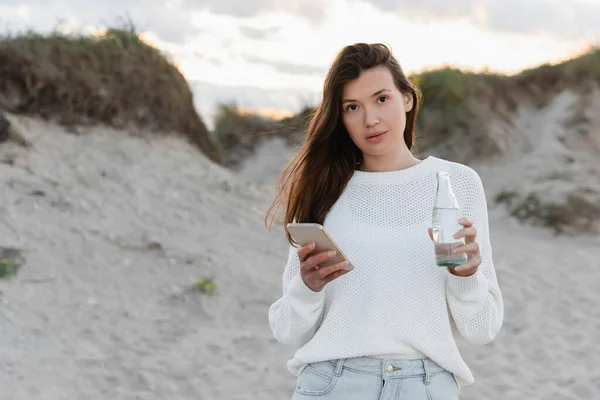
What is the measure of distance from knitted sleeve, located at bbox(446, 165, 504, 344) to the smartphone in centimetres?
31

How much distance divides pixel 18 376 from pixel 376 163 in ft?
10.8

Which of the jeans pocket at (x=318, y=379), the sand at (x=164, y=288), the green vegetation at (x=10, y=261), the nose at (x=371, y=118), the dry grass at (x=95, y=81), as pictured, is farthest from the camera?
the dry grass at (x=95, y=81)

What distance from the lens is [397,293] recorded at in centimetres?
216

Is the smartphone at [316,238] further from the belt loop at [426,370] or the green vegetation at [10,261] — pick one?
the green vegetation at [10,261]

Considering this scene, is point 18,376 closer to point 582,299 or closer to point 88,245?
point 88,245

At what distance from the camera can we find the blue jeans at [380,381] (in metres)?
2.07

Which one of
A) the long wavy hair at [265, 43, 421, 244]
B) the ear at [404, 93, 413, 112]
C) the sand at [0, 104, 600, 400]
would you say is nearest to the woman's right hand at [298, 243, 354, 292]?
the long wavy hair at [265, 43, 421, 244]

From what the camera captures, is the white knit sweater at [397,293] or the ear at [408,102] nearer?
the white knit sweater at [397,293]

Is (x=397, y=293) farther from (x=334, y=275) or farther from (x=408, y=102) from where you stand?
(x=408, y=102)

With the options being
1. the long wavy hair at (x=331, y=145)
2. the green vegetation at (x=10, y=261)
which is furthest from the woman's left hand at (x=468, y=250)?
the green vegetation at (x=10, y=261)

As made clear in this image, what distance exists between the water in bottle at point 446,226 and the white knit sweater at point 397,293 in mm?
119

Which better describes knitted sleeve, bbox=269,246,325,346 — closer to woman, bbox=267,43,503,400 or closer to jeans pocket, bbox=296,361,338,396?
woman, bbox=267,43,503,400

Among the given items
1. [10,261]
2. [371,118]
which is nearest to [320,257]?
[371,118]

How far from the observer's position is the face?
7.52 ft
